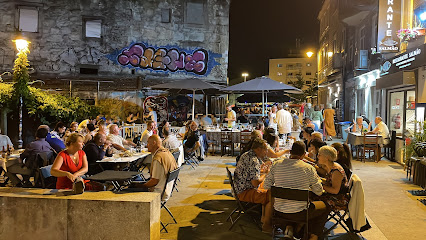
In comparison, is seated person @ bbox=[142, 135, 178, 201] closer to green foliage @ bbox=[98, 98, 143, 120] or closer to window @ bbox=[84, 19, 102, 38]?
green foliage @ bbox=[98, 98, 143, 120]

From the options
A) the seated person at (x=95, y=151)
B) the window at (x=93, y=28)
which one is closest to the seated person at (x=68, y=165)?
the seated person at (x=95, y=151)

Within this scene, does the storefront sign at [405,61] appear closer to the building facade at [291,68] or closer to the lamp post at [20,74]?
the lamp post at [20,74]

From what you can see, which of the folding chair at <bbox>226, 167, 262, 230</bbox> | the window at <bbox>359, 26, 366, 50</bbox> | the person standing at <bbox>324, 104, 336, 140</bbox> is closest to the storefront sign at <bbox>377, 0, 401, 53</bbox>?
the person standing at <bbox>324, 104, 336, 140</bbox>

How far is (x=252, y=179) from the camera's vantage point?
17.0 ft

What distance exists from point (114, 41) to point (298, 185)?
18332 millimetres

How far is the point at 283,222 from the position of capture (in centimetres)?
439

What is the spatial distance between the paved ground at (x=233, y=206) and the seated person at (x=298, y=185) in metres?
0.83

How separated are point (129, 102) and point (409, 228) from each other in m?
17.0

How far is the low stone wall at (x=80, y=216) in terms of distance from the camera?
3.96 metres

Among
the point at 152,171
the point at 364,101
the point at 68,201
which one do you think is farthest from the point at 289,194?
the point at 364,101

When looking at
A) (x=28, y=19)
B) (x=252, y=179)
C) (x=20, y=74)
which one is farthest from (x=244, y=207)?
(x=28, y=19)

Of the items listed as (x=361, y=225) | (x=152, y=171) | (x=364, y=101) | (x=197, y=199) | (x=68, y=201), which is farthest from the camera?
(x=364, y=101)

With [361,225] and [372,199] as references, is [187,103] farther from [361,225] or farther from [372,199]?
[361,225]

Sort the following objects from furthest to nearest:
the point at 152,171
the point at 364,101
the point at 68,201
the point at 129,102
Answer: the point at 129,102 < the point at 364,101 < the point at 152,171 < the point at 68,201
